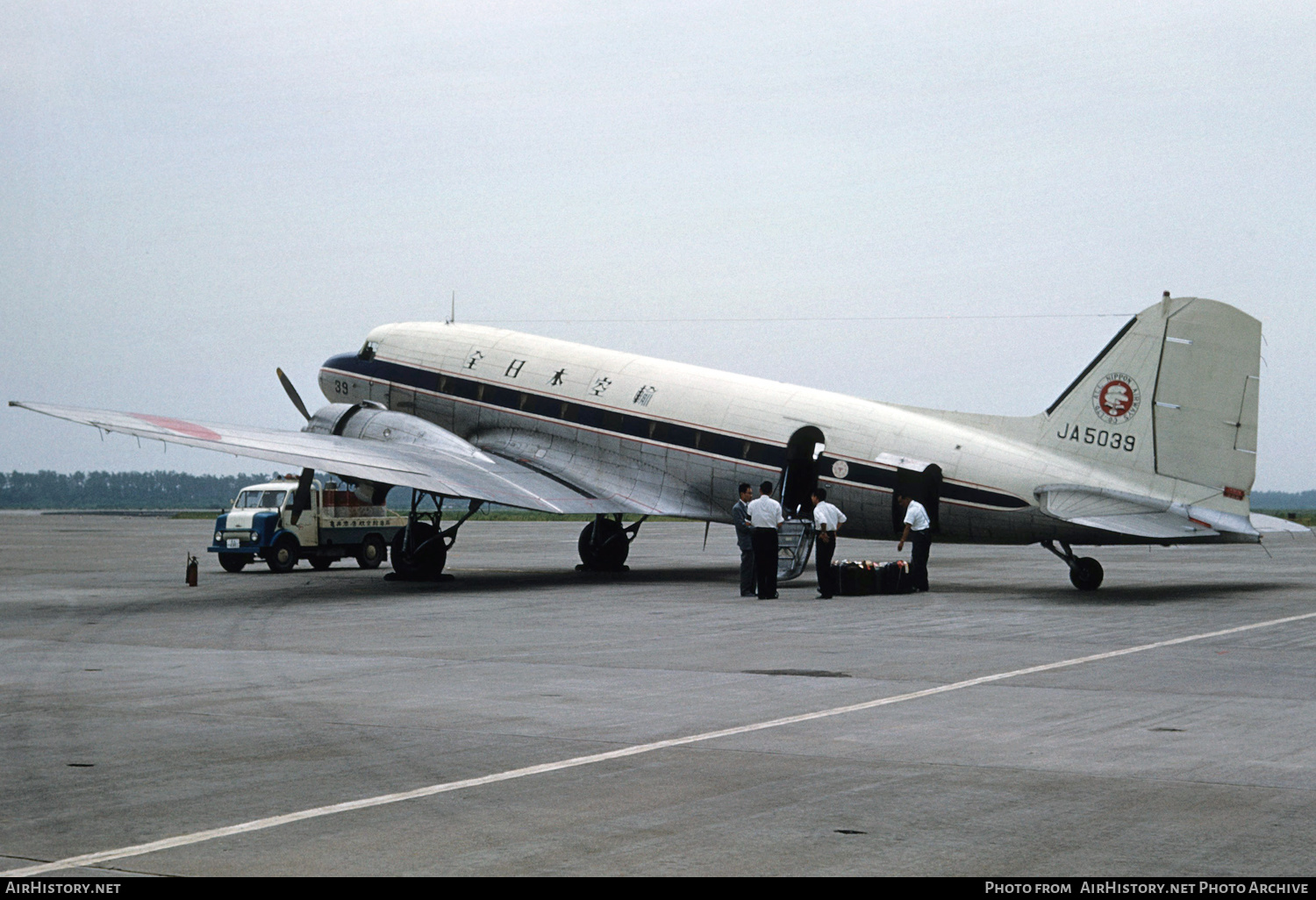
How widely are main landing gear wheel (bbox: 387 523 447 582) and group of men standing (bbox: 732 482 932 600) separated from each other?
6969 millimetres

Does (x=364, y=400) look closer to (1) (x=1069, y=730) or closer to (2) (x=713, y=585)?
(2) (x=713, y=585)

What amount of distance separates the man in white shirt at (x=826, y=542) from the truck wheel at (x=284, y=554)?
13.6 metres

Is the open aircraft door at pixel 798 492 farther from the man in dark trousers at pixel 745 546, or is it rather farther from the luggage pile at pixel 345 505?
the luggage pile at pixel 345 505

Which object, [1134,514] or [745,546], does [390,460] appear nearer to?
[745,546]

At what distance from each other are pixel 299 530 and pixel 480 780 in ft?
79.3

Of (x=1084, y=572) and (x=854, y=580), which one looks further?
(x=1084, y=572)

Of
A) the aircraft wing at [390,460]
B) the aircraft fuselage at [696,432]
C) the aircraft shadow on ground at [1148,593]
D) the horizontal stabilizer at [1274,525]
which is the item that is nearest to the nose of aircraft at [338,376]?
the aircraft fuselage at [696,432]

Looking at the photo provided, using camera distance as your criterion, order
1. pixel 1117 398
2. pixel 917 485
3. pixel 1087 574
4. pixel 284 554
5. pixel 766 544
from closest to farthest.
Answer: pixel 766 544
pixel 1117 398
pixel 1087 574
pixel 917 485
pixel 284 554

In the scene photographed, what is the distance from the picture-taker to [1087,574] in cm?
2366

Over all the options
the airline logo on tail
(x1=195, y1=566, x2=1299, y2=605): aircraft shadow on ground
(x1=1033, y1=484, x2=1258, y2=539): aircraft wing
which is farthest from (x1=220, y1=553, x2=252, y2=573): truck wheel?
the airline logo on tail

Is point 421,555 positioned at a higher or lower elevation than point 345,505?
lower

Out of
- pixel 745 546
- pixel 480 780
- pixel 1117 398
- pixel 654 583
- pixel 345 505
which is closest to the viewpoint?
pixel 480 780

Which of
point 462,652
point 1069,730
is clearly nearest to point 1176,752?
point 1069,730

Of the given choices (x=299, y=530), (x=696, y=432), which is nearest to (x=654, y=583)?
(x=696, y=432)
